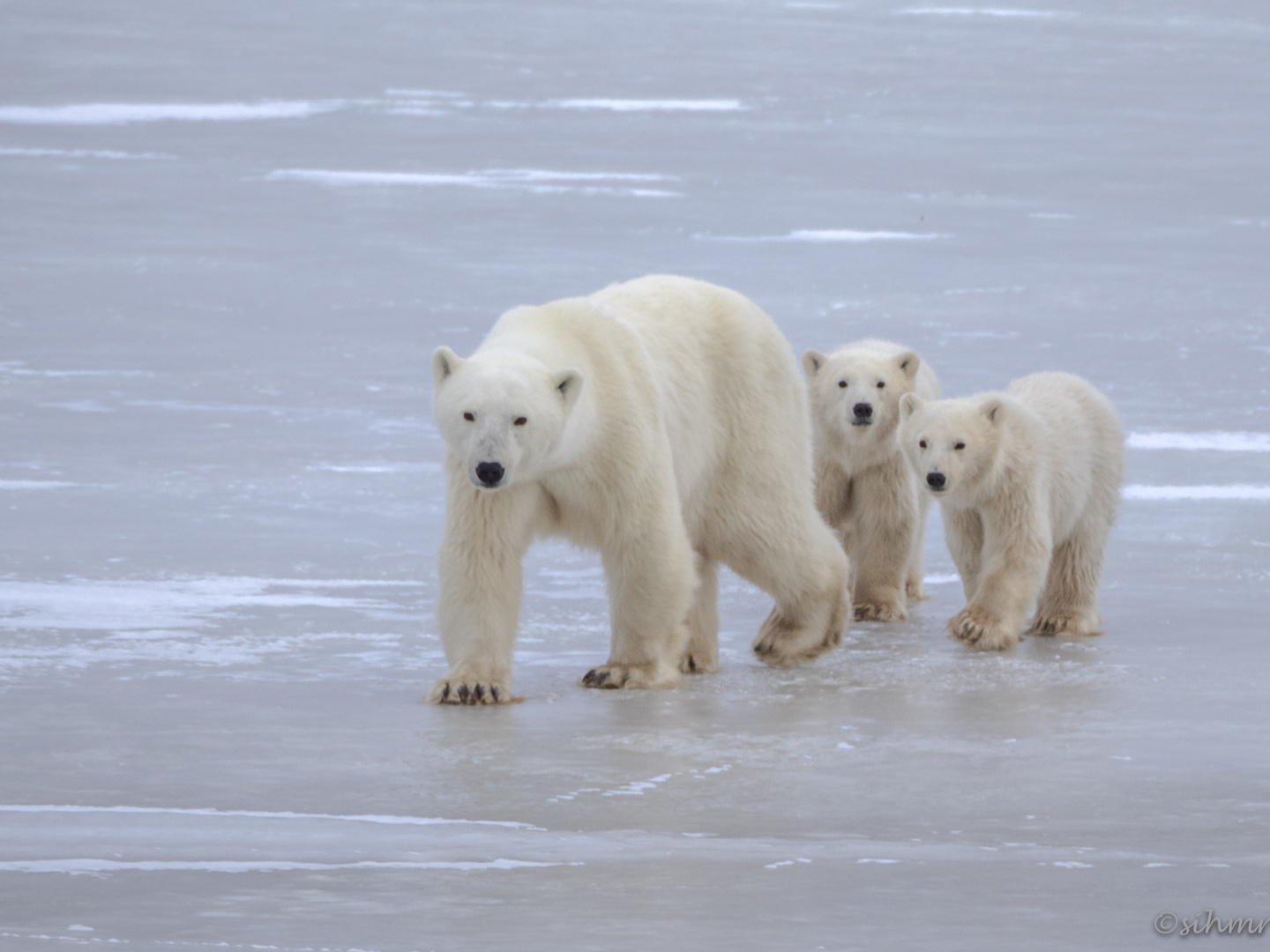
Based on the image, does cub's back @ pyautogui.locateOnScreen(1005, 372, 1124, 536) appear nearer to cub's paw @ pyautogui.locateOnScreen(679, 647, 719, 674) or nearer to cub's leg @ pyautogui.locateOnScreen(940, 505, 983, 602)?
cub's leg @ pyautogui.locateOnScreen(940, 505, 983, 602)

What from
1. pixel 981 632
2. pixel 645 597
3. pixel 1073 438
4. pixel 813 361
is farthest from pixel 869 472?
pixel 645 597

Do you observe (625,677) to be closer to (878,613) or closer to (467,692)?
(467,692)

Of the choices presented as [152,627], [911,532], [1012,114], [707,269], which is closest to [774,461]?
[911,532]

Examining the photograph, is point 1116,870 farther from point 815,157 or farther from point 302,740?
point 815,157

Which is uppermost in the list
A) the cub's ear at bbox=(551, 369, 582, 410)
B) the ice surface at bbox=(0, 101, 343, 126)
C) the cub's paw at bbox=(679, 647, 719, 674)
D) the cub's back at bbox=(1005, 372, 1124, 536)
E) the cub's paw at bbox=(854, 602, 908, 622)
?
the ice surface at bbox=(0, 101, 343, 126)

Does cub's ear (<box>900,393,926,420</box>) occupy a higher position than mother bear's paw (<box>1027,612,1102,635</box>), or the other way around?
cub's ear (<box>900,393,926,420</box>)

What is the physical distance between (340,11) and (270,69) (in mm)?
3751

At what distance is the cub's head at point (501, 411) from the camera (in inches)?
179

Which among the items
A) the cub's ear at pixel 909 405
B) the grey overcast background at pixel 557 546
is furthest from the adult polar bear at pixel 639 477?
the cub's ear at pixel 909 405

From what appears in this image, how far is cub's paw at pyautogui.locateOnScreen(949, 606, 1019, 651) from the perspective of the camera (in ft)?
18.5

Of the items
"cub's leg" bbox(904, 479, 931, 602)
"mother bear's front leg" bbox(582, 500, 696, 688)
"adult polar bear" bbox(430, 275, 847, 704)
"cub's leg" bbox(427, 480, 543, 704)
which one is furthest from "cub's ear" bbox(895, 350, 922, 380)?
A: "cub's leg" bbox(427, 480, 543, 704)

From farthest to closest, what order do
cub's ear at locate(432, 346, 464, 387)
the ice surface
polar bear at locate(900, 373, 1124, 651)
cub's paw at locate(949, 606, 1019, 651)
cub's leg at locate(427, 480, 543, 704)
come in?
the ice surface
polar bear at locate(900, 373, 1124, 651)
cub's paw at locate(949, 606, 1019, 651)
cub's leg at locate(427, 480, 543, 704)
cub's ear at locate(432, 346, 464, 387)

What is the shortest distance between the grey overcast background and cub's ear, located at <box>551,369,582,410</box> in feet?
2.26

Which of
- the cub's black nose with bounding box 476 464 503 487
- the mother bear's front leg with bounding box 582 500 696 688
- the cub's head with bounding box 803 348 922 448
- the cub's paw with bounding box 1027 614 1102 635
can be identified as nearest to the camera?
the cub's black nose with bounding box 476 464 503 487
